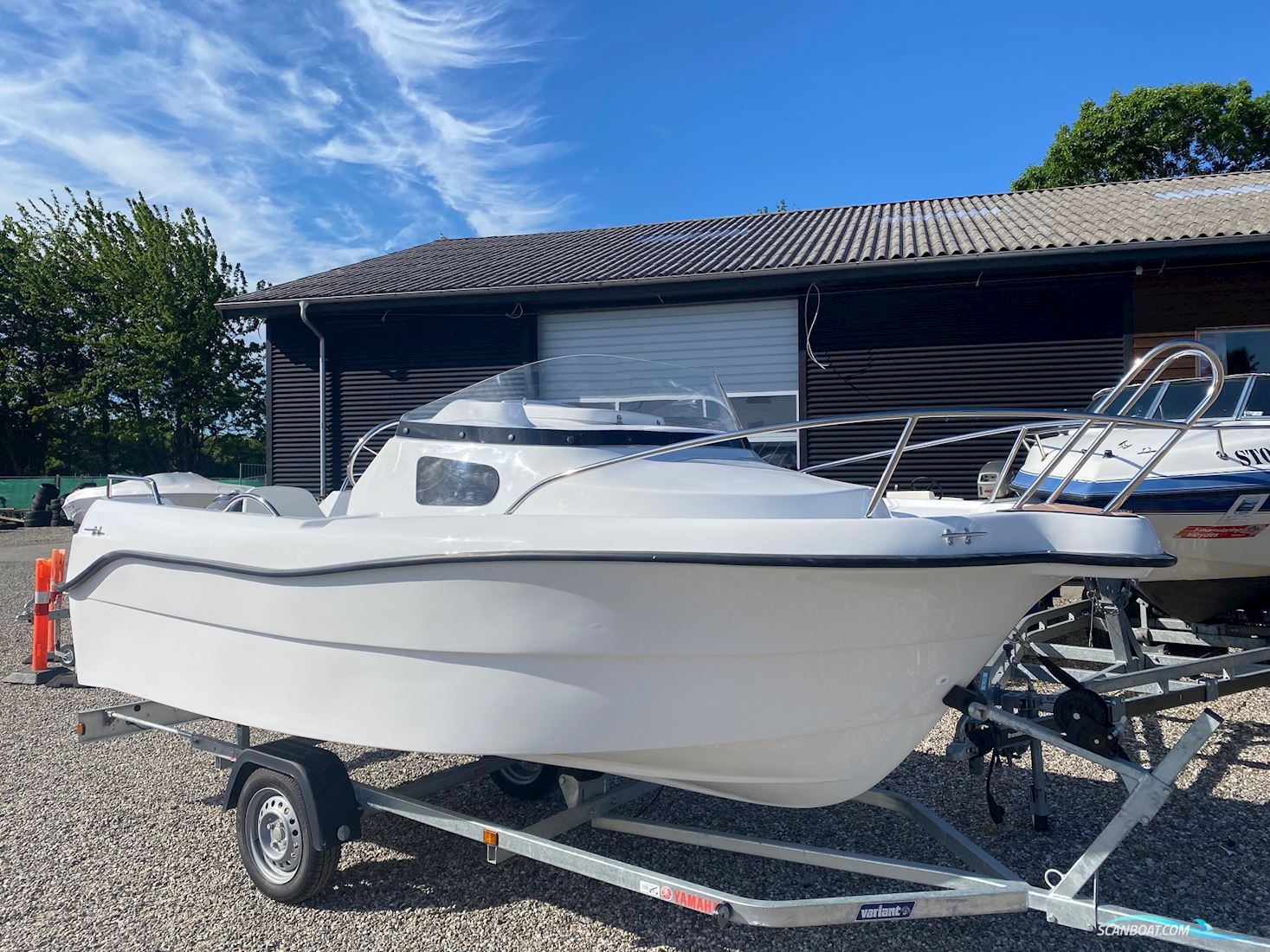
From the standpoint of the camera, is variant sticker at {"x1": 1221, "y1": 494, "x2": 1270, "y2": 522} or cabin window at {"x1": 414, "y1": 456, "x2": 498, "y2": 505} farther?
variant sticker at {"x1": 1221, "y1": 494, "x2": 1270, "y2": 522}

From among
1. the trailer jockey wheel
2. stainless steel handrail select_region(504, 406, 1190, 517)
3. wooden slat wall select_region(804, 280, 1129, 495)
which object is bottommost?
the trailer jockey wheel

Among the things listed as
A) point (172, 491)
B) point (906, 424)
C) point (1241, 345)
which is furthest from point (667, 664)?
point (1241, 345)

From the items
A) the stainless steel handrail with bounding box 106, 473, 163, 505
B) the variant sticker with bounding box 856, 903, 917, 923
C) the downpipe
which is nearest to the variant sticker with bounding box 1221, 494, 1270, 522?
the variant sticker with bounding box 856, 903, 917, 923

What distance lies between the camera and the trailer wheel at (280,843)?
107 inches

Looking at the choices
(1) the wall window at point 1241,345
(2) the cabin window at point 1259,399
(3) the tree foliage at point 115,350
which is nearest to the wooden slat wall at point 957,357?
(1) the wall window at point 1241,345

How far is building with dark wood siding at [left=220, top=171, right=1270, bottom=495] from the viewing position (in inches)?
326

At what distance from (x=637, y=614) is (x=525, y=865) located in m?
1.34

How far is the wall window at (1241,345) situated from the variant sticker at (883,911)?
8185 mm

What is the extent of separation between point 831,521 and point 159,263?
2867 cm

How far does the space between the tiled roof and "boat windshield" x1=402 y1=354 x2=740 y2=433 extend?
17.6ft

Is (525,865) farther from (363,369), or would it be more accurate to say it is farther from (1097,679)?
(363,369)

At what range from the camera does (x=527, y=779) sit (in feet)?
11.7

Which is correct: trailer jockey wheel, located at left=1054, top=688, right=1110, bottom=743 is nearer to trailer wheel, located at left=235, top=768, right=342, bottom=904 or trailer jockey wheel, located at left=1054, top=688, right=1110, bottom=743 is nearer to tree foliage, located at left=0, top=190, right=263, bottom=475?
trailer wheel, located at left=235, top=768, right=342, bottom=904

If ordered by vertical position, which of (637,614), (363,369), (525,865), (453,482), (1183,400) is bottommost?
(525,865)
